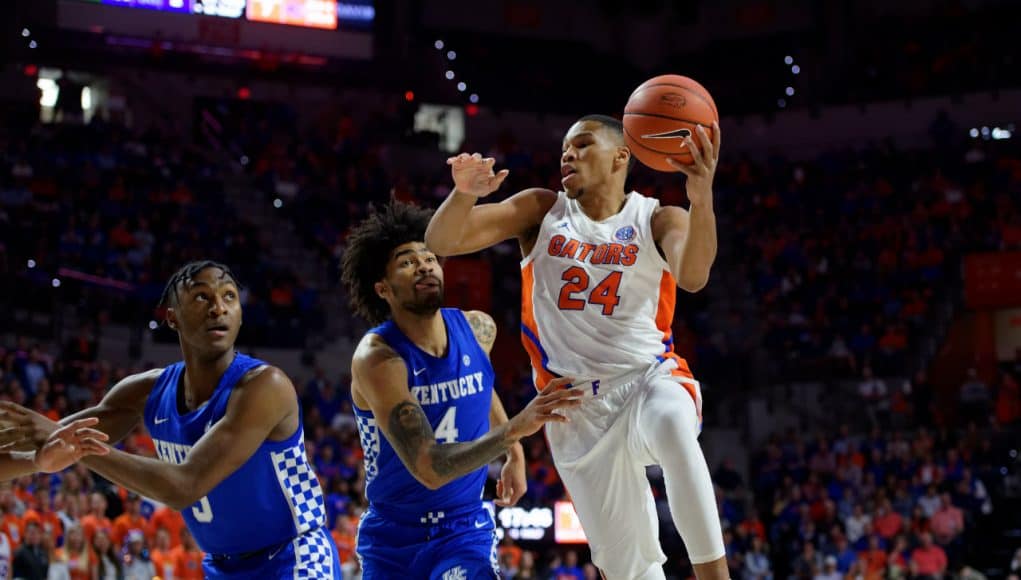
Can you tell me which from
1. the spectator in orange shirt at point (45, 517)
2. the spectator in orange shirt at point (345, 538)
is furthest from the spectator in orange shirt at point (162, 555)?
the spectator in orange shirt at point (345, 538)

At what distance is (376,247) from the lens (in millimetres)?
5848

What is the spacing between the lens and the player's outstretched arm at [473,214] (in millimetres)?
5094

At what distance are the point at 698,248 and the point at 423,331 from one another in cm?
139

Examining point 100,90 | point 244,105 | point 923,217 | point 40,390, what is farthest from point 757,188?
point 40,390

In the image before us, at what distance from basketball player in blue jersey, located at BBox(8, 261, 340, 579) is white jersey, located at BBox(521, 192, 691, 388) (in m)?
1.30

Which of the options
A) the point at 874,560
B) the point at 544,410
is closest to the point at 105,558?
the point at 544,410

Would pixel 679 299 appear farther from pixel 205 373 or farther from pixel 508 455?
pixel 205 373

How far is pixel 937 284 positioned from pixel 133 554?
15813 millimetres

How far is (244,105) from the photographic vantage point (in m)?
24.3

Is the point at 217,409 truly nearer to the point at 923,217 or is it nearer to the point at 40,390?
the point at 40,390

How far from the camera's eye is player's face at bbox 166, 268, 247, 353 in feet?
16.1

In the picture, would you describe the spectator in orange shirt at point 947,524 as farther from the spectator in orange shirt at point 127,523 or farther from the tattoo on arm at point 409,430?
the tattoo on arm at point 409,430

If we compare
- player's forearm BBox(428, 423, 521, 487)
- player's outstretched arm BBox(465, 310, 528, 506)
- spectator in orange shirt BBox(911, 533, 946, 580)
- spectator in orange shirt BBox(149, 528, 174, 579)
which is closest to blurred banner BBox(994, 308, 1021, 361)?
spectator in orange shirt BBox(911, 533, 946, 580)

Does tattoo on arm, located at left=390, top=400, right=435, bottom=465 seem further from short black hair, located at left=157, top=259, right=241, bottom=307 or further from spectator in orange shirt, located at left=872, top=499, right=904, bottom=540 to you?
spectator in orange shirt, located at left=872, top=499, right=904, bottom=540
